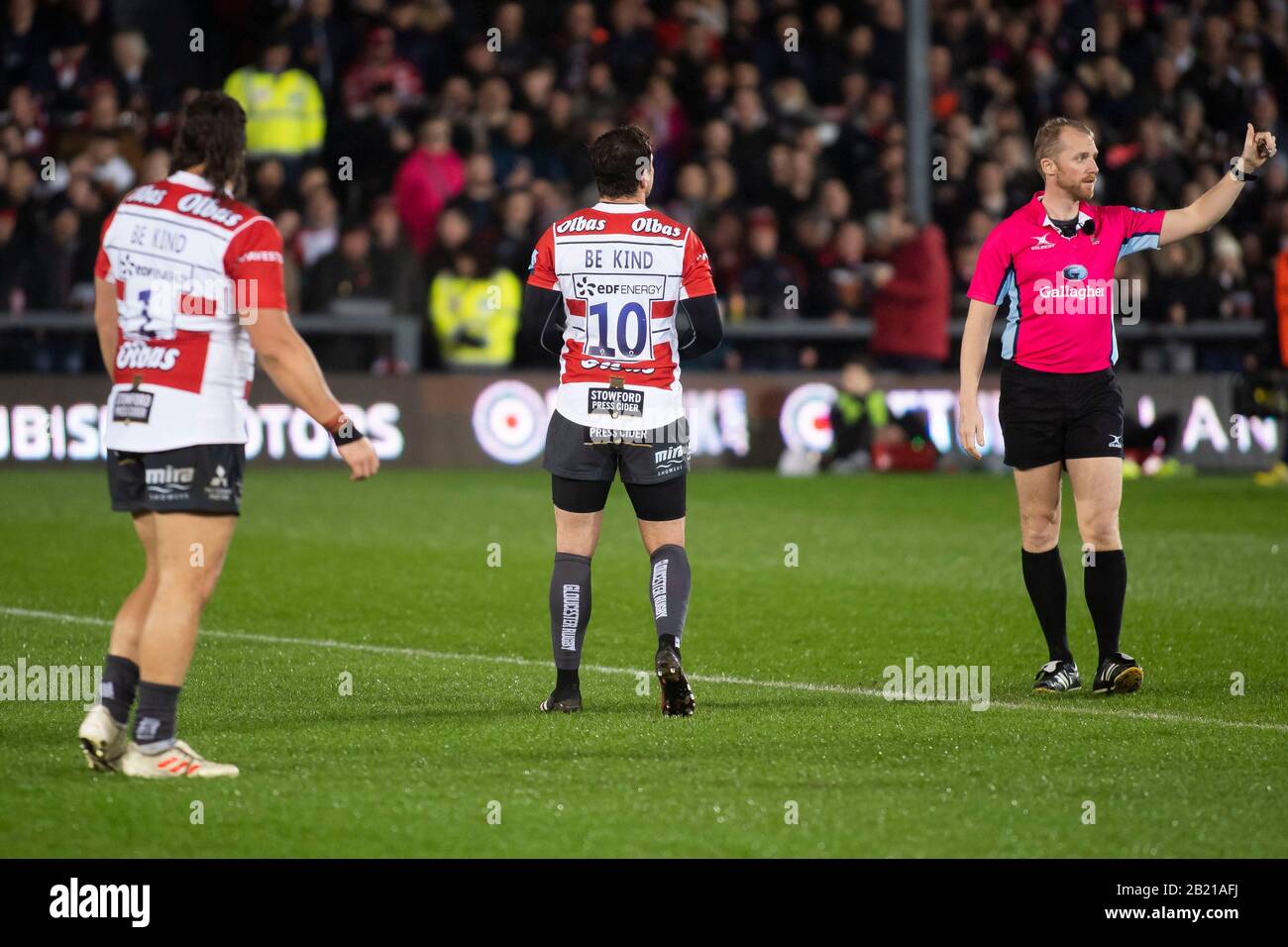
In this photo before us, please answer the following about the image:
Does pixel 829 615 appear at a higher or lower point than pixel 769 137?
lower

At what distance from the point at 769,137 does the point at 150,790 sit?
16063mm

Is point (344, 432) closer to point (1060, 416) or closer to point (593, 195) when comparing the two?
point (1060, 416)

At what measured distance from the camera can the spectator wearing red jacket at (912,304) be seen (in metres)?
19.2

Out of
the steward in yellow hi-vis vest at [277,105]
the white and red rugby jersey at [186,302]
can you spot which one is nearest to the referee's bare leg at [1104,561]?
the white and red rugby jersey at [186,302]

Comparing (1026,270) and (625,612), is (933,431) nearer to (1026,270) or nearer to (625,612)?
(625,612)

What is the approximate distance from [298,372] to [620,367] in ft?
5.21

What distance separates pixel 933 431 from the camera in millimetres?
19750

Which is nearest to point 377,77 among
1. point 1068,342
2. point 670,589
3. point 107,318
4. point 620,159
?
point 1068,342

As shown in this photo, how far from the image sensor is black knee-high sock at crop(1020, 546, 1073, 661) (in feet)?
27.2

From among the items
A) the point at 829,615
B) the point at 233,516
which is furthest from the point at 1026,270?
the point at 233,516

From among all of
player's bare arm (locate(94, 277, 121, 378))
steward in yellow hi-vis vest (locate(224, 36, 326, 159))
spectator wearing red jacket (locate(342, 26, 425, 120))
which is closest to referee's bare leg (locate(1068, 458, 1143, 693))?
player's bare arm (locate(94, 277, 121, 378))
